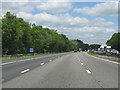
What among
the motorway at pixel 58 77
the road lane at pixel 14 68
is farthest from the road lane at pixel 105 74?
the road lane at pixel 14 68

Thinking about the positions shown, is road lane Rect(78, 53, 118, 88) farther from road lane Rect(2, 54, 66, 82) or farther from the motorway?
road lane Rect(2, 54, 66, 82)

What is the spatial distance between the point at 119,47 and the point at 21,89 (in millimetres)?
161287

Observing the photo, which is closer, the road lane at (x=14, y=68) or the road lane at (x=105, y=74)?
the road lane at (x=105, y=74)

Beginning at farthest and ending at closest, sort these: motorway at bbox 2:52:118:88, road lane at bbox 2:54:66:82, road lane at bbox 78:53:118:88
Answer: road lane at bbox 2:54:66:82, road lane at bbox 78:53:118:88, motorway at bbox 2:52:118:88

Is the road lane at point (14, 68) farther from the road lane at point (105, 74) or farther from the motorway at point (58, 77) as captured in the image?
the road lane at point (105, 74)

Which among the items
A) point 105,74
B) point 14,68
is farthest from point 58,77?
point 14,68

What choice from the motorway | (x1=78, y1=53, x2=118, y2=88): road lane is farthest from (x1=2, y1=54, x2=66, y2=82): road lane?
(x1=78, y1=53, x2=118, y2=88): road lane

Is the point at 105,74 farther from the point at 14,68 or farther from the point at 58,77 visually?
the point at 14,68

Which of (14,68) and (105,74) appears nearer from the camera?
(105,74)

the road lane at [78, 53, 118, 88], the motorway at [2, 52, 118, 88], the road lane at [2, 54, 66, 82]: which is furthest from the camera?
the road lane at [2, 54, 66, 82]

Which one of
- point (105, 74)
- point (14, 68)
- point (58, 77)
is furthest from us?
point (14, 68)

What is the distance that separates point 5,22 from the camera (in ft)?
277

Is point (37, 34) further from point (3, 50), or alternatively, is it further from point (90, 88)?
point (90, 88)

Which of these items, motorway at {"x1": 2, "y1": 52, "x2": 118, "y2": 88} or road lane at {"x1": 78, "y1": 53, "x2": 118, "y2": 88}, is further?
road lane at {"x1": 78, "y1": 53, "x2": 118, "y2": 88}
